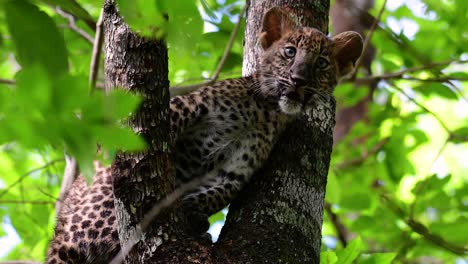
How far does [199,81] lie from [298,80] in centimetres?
210

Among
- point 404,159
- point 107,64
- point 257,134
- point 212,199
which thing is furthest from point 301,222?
point 404,159

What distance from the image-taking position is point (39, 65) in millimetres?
2168

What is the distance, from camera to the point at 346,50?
6250mm

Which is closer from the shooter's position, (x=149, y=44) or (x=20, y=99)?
(x=20, y=99)

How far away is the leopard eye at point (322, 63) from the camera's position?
230 inches

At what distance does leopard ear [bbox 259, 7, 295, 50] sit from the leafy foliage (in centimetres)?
46

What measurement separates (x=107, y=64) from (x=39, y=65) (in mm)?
1765

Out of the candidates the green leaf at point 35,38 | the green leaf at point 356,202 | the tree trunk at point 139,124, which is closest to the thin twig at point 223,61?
the green leaf at point 356,202

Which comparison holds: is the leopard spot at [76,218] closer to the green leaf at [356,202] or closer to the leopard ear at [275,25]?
the leopard ear at [275,25]

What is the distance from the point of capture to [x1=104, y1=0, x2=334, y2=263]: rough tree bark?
12.6ft

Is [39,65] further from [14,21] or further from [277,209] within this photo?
[277,209]

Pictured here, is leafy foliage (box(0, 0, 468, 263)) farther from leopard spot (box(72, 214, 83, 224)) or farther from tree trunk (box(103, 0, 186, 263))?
leopard spot (box(72, 214, 83, 224))

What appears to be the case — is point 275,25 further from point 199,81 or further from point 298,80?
point 199,81

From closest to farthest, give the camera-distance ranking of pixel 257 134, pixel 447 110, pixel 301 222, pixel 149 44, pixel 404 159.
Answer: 1. pixel 149 44
2. pixel 301 222
3. pixel 257 134
4. pixel 404 159
5. pixel 447 110
